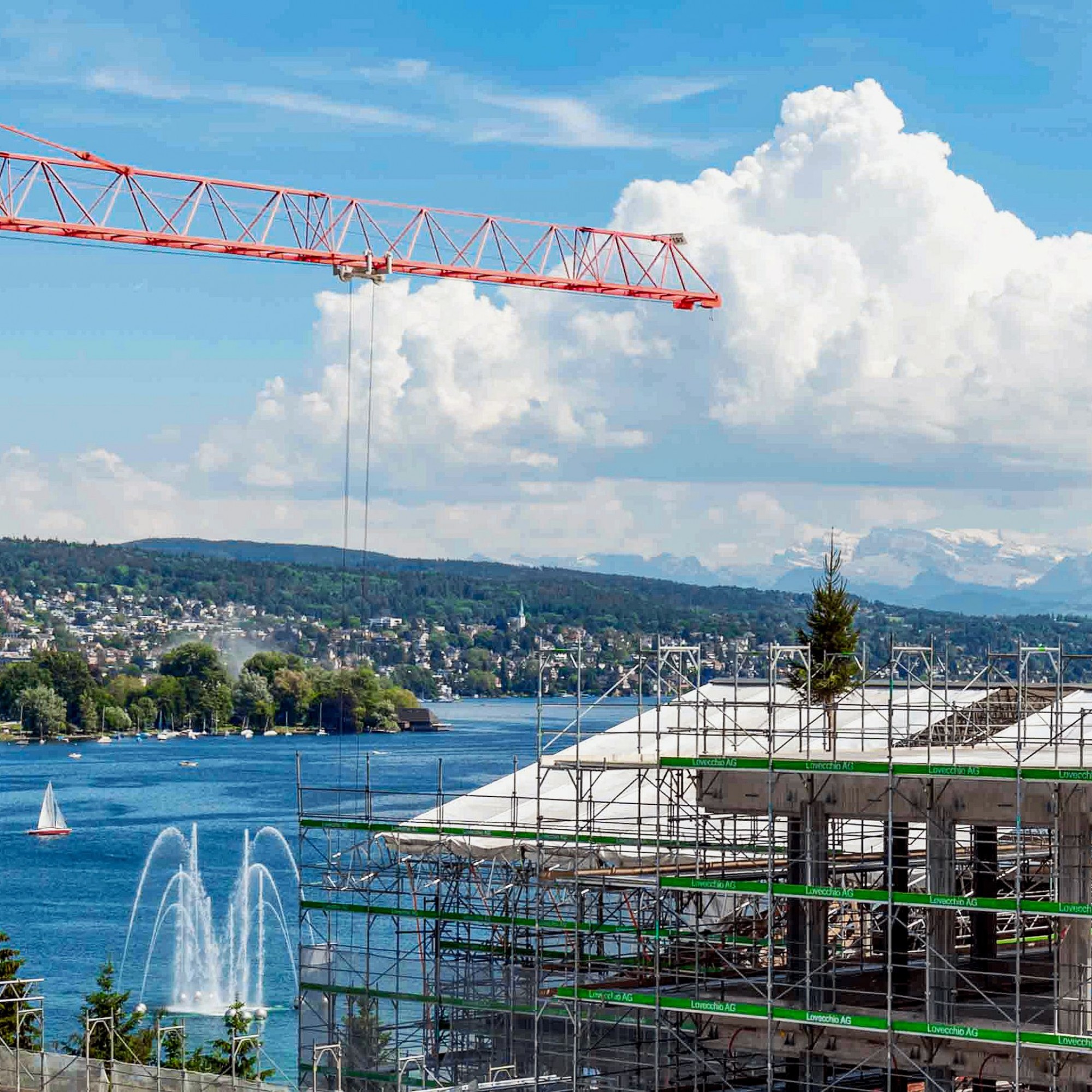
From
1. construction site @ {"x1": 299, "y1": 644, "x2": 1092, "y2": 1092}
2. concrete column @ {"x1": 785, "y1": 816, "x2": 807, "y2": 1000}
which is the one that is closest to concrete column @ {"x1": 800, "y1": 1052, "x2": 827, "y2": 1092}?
construction site @ {"x1": 299, "y1": 644, "x2": 1092, "y2": 1092}

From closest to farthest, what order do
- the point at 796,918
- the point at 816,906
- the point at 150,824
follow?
the point at 816,906 < the point at 796,918 < the point at 150,824

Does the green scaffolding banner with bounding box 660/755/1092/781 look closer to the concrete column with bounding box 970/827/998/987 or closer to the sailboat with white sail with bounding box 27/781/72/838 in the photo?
the concrete column with bounding box 970/827/998/987

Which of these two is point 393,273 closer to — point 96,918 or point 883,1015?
point 96,918

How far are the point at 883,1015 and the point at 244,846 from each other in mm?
85783

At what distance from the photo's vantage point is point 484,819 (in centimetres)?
3884

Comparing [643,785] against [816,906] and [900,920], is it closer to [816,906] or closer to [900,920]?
[900,920]

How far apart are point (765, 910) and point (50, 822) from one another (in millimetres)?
89719

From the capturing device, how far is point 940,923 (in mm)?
26984

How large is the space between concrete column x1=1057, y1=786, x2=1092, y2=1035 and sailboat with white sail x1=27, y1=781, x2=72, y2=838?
98513 millimetres

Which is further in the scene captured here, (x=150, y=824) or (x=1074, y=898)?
(x=150, y=824)

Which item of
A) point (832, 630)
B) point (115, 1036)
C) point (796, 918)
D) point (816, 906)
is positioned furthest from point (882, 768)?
point (832, 630)

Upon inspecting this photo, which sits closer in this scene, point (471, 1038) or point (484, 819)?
point (471, 1038)

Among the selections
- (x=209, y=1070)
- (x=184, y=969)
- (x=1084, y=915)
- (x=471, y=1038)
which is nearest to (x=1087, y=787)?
(x=1084, y=915)

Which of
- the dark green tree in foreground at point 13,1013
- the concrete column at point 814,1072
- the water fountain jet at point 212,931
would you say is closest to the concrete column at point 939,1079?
the concrete column at point 814,1072
